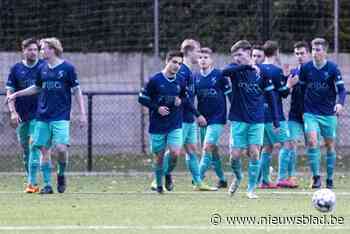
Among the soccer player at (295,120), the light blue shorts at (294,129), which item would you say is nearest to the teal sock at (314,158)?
the soccer player at (295,120)

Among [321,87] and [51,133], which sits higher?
[321,87]

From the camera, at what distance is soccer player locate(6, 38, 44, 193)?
17.4m

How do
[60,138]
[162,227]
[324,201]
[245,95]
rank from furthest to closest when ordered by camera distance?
[60,138]
[245,95]
[324,201]
[162,227]

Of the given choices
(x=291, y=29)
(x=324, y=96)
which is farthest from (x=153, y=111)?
(x=291, y=29)

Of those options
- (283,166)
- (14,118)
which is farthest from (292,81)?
(14,118)

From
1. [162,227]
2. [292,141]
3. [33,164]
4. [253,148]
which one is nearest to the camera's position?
[162,227]

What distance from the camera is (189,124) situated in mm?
18016

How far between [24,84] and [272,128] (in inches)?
147

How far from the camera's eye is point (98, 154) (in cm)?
2441

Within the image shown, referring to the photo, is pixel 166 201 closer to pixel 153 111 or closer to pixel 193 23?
pixel 153 111

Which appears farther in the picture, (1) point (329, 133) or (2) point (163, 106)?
(1) point (329, 133)

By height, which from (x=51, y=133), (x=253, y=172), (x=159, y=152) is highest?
(x=51, y=133)

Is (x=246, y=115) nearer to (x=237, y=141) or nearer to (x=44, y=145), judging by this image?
(x=237, y=141)

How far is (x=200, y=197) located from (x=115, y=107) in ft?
28.6
